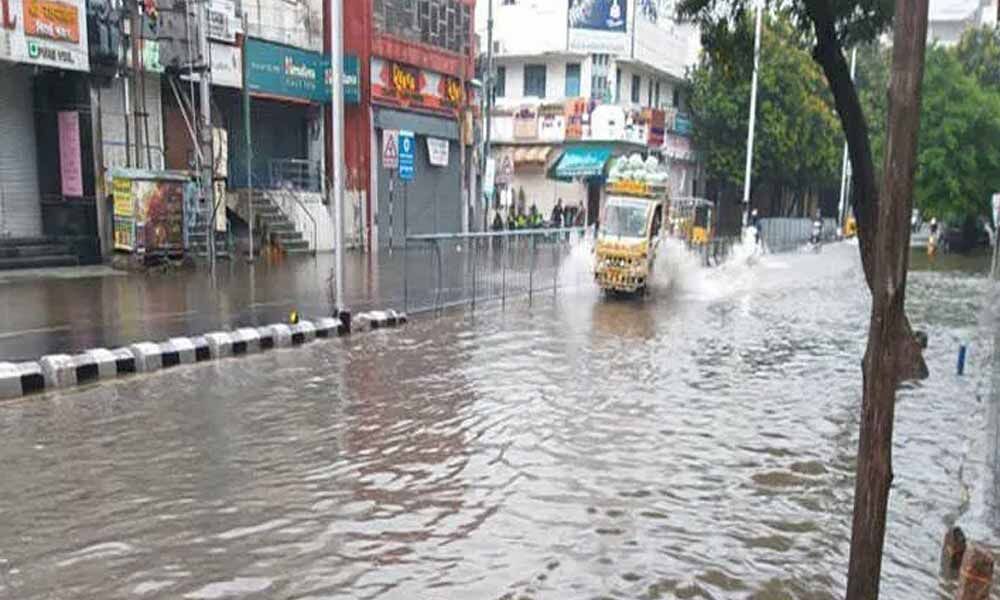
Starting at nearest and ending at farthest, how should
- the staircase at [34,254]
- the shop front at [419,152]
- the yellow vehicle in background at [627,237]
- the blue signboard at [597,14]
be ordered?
the yellow vehicle in background at [627,237]
the staircase at [34,254]
the shop front at [419,152]
the blue signboard at [597,14]

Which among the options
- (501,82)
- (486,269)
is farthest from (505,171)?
(486,269)

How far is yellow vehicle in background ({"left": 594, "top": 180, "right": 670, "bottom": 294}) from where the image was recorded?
19219 mm

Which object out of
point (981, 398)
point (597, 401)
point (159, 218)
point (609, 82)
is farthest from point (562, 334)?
point (609, 82)

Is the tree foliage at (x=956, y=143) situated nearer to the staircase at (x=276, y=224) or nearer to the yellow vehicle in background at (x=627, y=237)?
the yellow vehicle in background at (x=627, y=237)

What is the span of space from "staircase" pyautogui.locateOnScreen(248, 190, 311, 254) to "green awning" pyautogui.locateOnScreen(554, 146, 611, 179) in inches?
698

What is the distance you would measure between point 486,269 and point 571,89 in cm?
2377

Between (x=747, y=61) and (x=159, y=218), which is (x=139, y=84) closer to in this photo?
(x=159, y=218)

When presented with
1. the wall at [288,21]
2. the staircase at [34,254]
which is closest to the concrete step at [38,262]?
the staircase at [34,254]

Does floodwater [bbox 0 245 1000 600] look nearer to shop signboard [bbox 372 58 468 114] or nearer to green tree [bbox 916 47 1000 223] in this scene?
shop signboard [bbox 372 58 468 114]

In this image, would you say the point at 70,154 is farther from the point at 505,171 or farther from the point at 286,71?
the point at 505,171

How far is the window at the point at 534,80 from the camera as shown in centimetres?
4153

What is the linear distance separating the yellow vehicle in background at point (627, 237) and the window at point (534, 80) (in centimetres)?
2302

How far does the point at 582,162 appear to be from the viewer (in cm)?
4106

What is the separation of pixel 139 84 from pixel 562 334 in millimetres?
13752
